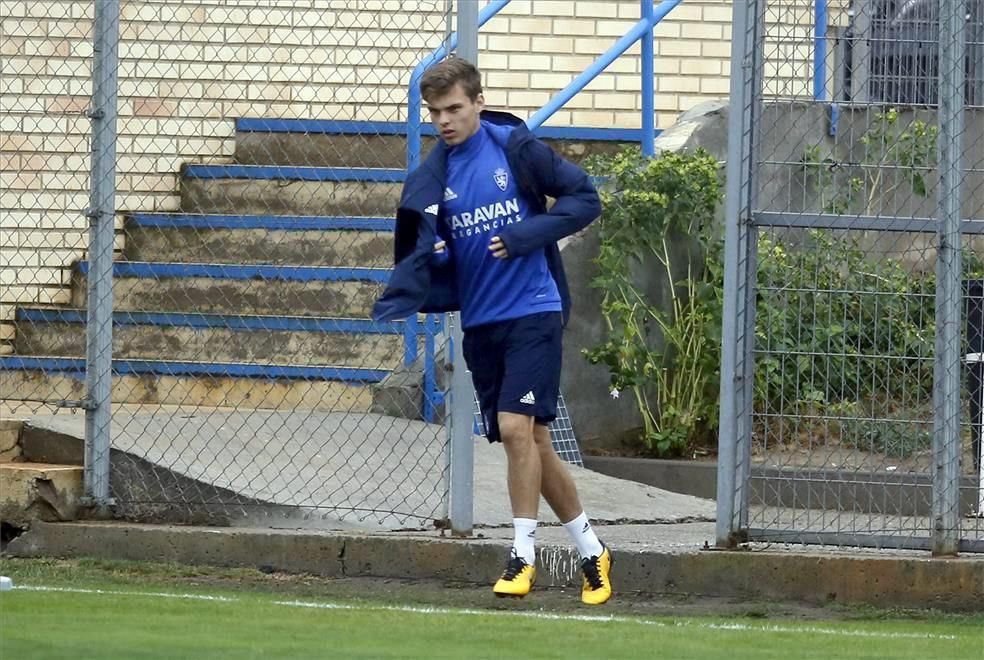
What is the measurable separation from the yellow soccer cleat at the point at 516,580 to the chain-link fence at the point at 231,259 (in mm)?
1463

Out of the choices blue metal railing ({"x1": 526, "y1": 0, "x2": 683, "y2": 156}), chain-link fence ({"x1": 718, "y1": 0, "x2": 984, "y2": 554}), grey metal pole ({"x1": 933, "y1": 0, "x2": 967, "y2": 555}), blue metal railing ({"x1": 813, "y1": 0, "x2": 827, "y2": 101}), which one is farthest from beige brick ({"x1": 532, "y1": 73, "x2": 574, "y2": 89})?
grey metal pole ({"x1": 933, "y1": 0, "x2": 967, "y2": 555})

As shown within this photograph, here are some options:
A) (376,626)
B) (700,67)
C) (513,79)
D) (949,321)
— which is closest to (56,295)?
(513,79)

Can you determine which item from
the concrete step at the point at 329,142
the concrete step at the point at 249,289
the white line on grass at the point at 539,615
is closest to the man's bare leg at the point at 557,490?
the white line on grass at the point at 539,615

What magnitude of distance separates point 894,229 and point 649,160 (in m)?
3.11

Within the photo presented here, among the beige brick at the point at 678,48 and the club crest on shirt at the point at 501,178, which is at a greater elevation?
the beige brick at the point at 678,48

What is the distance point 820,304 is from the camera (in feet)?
27.3

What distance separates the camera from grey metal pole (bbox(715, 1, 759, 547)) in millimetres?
7941

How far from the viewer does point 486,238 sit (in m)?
7.26

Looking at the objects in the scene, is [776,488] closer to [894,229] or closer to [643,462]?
[894,229]

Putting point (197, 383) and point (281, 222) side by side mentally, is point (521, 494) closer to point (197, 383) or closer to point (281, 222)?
point (197, 383)

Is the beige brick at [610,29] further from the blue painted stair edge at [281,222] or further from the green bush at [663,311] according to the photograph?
the blue painted stair edge at [281,222]

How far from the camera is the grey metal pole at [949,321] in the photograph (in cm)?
775

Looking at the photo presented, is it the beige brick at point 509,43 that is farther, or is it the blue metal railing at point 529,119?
the beige brick at point 509,43

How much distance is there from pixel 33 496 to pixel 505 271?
2651 millimetres
